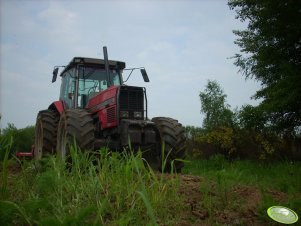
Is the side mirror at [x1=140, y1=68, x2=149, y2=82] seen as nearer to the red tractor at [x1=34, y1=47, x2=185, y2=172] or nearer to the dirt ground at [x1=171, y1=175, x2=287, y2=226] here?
the red tractor at [x1=34, y1=47, x2=185, y2=172]

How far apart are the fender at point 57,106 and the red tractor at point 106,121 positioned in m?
0.05

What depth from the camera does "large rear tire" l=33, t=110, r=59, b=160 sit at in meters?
8.38

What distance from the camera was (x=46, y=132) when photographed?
848 centimetres

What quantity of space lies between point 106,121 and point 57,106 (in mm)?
2156

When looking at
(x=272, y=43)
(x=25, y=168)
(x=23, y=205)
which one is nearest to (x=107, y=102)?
(x=25, y=168)

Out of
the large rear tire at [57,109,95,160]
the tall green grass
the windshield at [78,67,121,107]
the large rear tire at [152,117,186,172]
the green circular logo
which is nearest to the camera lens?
the tall green grass

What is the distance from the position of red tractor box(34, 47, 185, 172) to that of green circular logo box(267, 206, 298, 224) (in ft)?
11.9

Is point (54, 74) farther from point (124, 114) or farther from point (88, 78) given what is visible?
point (124, 114)

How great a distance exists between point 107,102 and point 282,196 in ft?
14.1

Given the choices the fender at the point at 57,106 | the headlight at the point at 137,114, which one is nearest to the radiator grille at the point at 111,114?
the headlight at the point at 137,114

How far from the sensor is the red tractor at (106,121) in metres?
7.21

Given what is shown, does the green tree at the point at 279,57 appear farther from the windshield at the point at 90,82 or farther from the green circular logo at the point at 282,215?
the green circular logo at the point at 282,215

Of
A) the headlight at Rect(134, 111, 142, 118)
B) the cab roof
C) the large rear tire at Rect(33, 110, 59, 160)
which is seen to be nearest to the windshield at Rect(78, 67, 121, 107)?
the cab roof

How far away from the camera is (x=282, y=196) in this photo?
14.8ft
